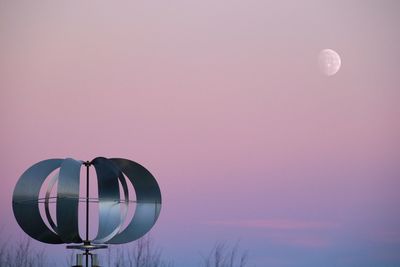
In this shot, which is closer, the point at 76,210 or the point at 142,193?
the point at 76,210

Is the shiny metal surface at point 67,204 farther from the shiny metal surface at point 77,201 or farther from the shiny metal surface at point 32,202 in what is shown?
the shiny metal surface at point 32,202

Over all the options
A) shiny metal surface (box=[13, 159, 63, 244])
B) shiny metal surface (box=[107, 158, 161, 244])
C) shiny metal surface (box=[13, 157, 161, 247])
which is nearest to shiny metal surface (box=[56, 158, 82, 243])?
shiny metal surface (box=[13, 157, 161, 247])

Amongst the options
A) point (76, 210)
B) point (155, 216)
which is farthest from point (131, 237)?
point (76, 210)

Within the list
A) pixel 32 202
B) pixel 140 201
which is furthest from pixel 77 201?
pixel 140 201

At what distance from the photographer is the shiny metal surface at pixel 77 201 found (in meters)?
5.43

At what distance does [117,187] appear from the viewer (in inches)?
236

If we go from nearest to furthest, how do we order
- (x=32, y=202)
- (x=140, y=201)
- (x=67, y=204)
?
(x=67, y=204), (x=32, y=202), (x=140, y=201)

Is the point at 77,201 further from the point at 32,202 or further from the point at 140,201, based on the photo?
the point at 140,201

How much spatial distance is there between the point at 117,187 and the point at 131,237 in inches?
16.0

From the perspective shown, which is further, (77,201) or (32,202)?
(32,202)

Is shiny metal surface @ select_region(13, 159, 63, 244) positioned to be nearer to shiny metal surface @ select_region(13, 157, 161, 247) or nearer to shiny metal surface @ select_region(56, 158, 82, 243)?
shiny metal surface @ select_region(13, 157, 161, 247)

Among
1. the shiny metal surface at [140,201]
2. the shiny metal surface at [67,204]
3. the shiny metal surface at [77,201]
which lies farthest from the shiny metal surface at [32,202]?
the shiny metal surface at [140,201]

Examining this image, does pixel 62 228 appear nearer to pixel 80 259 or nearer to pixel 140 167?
pixel 80 259

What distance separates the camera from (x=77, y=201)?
5.39 metres
